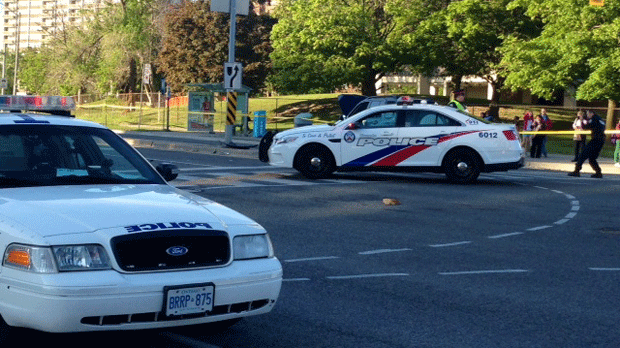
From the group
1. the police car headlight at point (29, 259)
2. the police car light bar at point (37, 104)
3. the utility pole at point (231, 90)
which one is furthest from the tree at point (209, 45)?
the police car headlight at point (29, 259)

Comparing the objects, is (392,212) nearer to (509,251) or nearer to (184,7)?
(509,251)

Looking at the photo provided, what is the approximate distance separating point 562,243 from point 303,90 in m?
44.6

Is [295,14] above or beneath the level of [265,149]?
above

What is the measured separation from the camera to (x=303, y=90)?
56719mm

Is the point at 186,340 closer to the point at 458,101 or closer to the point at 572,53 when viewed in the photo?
the point at 458,101

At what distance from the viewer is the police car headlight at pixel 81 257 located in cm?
A: 582

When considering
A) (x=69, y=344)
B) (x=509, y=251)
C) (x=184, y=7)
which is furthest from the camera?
(x=184, y=7)

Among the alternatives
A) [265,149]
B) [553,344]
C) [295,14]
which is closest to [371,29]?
[295,14]

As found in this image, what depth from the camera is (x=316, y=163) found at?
69.8 ft

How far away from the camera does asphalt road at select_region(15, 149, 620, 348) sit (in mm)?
7281

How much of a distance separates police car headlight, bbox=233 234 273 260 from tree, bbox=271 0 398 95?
47.6 meters

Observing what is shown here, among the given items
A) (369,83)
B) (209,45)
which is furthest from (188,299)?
(209,45)

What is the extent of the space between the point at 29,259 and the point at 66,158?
69.4 inches

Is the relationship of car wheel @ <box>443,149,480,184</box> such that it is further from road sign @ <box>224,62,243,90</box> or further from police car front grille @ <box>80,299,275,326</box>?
police car front grille @ <box>80,299,275,326</box>
